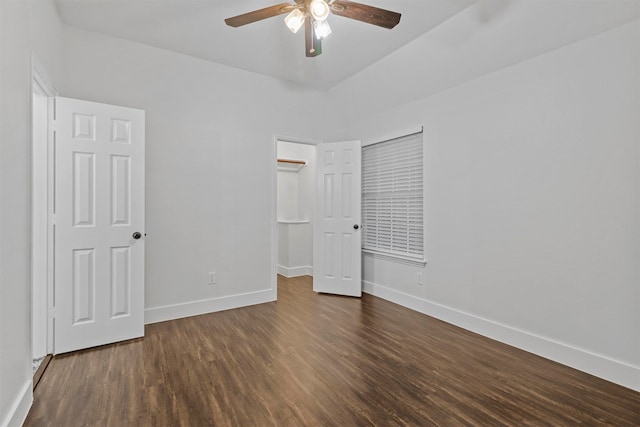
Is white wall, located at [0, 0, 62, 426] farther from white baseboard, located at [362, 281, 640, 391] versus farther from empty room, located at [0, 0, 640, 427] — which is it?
white baseboard, located at [362, 281, 640, 391]

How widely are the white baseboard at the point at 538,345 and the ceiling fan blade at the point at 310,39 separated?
9.22 ft

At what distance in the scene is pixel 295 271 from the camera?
17.8ft

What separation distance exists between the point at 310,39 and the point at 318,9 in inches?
11.9

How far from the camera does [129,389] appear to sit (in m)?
2.11

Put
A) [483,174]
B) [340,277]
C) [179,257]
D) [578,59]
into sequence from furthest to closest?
[340,277]
[179,257]
[483,174]
[578,59]

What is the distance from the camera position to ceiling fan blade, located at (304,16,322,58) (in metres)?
2.20

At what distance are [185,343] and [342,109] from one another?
3.58 m

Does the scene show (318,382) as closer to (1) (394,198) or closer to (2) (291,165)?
(1) (394,198)

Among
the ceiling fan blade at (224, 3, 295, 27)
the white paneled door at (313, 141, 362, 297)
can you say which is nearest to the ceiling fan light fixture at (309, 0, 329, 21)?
the ceiling fan blade at (224, 3, 295, 27)

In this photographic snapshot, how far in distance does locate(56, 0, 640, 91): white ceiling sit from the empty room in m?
0.02

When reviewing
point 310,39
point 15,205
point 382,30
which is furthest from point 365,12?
point 15,205

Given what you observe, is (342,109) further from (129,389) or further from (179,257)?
(129,389)

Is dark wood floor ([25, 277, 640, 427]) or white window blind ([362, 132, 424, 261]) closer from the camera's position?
dark wood floor ([25, 277, 640, 427])

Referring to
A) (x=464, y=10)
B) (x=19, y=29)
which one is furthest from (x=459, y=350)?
(x=19, y=29)
